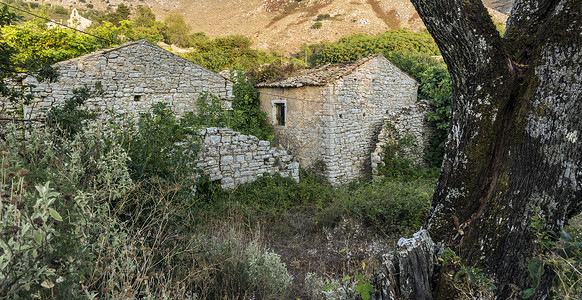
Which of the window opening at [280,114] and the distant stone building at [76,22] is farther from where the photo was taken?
the distant stone building at [76,22]

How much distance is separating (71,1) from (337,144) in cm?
6070

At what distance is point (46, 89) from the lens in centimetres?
788

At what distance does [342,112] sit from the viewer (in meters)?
10.2

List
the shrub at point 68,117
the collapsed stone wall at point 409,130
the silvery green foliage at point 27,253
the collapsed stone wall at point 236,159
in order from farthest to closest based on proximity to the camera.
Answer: the collapsed stone wall at point 409,130 < the collapsed stone wall at point 236,159 < the shrub at point 68,117 < the silvery green foliage at point 27,253

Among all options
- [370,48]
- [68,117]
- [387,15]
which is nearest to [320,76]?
[68,117]

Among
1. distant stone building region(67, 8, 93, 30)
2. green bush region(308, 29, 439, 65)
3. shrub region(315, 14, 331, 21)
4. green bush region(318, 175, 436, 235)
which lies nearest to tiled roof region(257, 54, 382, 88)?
green bush region(318, 175, 436, 235)

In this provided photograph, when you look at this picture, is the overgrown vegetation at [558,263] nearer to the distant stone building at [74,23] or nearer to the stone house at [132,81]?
the stone house at [132,81]

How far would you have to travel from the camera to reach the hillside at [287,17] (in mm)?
46562

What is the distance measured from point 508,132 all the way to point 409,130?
361 inches

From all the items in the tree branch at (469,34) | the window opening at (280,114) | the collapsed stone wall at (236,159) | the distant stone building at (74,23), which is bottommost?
the collapsed stone wall at (236,159)

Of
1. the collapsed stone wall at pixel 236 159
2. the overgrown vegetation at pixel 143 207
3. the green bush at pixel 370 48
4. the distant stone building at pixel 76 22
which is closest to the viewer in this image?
the overgrown vegetation at pixel 143 207

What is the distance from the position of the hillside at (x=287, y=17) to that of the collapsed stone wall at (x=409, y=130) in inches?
1277

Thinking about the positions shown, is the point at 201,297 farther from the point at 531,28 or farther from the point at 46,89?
the point at 46,89

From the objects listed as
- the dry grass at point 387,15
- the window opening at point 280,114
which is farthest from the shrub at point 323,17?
the window opening at point 280,114
